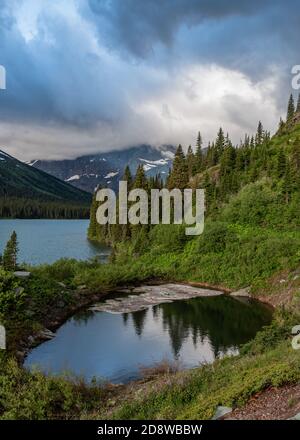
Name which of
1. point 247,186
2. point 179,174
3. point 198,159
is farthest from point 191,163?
point 247,186

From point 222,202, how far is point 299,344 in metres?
60.9

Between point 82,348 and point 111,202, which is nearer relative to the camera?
point 82,348

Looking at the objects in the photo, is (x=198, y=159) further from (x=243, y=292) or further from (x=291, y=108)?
(x=243, y=292)

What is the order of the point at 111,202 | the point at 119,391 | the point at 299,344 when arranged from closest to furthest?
the point at 299,344 → the point at 119,391 → the point at 111,202

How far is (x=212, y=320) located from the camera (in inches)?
1758

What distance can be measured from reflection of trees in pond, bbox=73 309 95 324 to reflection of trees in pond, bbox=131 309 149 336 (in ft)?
15.0

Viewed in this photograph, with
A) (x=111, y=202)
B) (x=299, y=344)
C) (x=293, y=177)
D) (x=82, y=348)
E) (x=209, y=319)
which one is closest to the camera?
(x=299, y=344)

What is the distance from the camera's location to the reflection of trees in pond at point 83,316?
43.9 metres

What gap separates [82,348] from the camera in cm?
3600

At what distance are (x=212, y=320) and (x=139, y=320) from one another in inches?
300
